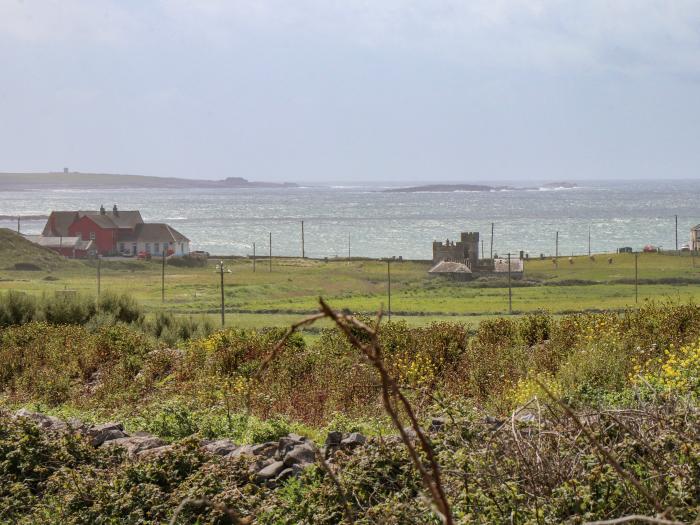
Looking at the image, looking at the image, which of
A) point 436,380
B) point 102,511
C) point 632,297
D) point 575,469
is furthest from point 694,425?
point 632,297

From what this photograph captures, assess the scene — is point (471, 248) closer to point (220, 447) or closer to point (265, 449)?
point (220, 447)

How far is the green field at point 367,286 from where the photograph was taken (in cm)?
5122

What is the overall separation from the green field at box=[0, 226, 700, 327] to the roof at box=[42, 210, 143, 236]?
20.3 meters

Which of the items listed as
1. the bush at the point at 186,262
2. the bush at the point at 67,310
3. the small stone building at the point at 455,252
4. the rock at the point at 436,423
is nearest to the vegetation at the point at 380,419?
the rock at the point at 436,423

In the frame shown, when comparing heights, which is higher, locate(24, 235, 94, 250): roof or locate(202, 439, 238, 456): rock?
locate(202, 439, 238, 456): rock

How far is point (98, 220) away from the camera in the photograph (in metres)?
107

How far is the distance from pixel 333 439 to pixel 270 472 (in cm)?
81

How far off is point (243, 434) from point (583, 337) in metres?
7.68

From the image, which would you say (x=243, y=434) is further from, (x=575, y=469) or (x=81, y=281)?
(x=81, y=281)

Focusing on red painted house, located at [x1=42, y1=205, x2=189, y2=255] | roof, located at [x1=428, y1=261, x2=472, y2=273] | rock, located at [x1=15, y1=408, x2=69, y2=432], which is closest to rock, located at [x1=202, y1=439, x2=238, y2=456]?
rock, located at [x1=15, y1=408, x2=69, y2=432]

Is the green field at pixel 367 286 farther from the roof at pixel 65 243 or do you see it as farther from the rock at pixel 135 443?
the rock at pixel 135 443

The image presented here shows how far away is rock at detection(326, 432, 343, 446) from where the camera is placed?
9.44m

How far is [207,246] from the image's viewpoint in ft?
518

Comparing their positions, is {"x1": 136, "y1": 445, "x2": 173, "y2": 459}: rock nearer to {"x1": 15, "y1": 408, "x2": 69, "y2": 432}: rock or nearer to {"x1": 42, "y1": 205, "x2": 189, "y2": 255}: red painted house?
{"x1": 15, "y1": 408, "x2": 69, "y2": 432}: rock
